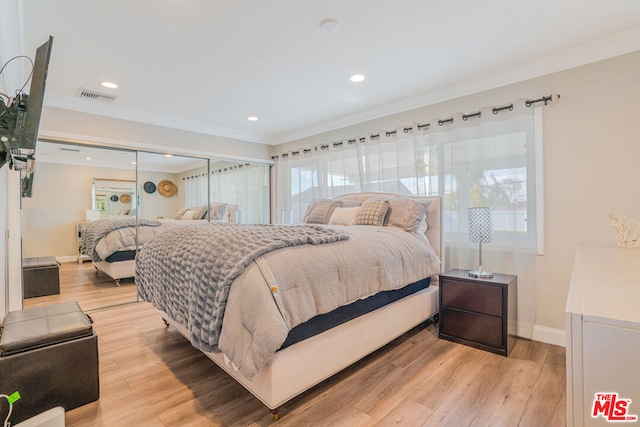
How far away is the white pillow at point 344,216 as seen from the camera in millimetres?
3279

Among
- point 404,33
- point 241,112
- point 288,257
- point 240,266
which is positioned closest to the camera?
point 240,266

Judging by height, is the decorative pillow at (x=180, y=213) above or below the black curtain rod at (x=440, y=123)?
below

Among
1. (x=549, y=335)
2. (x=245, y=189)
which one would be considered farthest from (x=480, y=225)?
(x=245, y=189)

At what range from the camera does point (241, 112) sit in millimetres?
3949

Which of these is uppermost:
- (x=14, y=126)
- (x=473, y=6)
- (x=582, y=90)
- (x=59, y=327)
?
(x=473, y=6)

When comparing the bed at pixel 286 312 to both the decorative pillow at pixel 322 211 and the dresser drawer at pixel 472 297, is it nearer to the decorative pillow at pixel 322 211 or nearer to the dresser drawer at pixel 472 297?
the dresser drawer at pixel 472 297

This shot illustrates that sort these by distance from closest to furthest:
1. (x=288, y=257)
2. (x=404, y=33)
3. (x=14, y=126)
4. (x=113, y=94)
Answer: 1. (x=14, y=126)
2. (x=288, y=257)
3. (x=404, y=33)
4. (x=113, y=94)

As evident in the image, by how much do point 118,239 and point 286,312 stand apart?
3438 millimetres

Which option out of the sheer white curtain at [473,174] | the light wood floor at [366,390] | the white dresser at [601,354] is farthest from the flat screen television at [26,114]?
the sheer white curtain at [473,174]

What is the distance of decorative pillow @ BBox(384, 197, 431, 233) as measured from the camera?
115 inches

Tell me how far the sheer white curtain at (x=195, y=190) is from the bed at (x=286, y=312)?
1.96m

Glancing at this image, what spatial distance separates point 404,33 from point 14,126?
233 cm

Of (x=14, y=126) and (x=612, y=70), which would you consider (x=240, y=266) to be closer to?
(x=14, y=126)

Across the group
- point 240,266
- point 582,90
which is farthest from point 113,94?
point 582,90
